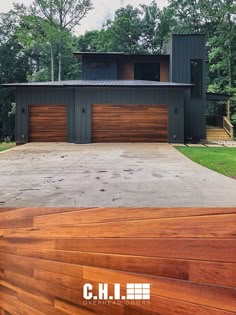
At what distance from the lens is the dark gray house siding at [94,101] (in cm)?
1295

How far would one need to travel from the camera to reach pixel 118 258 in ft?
8.42

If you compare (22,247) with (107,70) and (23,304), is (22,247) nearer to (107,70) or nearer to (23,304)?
(23,304)

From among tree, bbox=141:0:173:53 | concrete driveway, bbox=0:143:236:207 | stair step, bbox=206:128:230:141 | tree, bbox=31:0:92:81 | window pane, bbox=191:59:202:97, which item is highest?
tree, bbox=141:0:173:53

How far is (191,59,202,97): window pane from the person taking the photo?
48.7 feet

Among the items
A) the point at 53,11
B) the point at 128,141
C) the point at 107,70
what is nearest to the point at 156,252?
the point at 128,141

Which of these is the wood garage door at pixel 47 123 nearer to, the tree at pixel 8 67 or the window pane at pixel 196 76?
the window pane at pixel 196 76

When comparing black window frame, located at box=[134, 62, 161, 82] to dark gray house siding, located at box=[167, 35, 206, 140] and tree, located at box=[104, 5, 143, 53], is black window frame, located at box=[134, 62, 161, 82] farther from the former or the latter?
A: tree, located at box=[104, 5, 143, 53]

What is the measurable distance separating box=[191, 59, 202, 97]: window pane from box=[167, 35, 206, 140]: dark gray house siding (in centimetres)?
15

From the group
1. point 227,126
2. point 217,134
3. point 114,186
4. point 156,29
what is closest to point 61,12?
point 156,29

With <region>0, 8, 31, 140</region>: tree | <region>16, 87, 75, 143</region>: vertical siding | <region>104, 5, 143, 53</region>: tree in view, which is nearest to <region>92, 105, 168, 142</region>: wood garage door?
<region>16, 87, 75, 143</region>: vertical siding

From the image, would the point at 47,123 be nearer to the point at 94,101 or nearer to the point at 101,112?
the point at 94,101

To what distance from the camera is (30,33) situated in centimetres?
2261

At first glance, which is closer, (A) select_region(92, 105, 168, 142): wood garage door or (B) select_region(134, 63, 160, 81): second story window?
(A) select_region(92, 105, 168, 142): wood garage door

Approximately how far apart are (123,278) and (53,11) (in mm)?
13525
